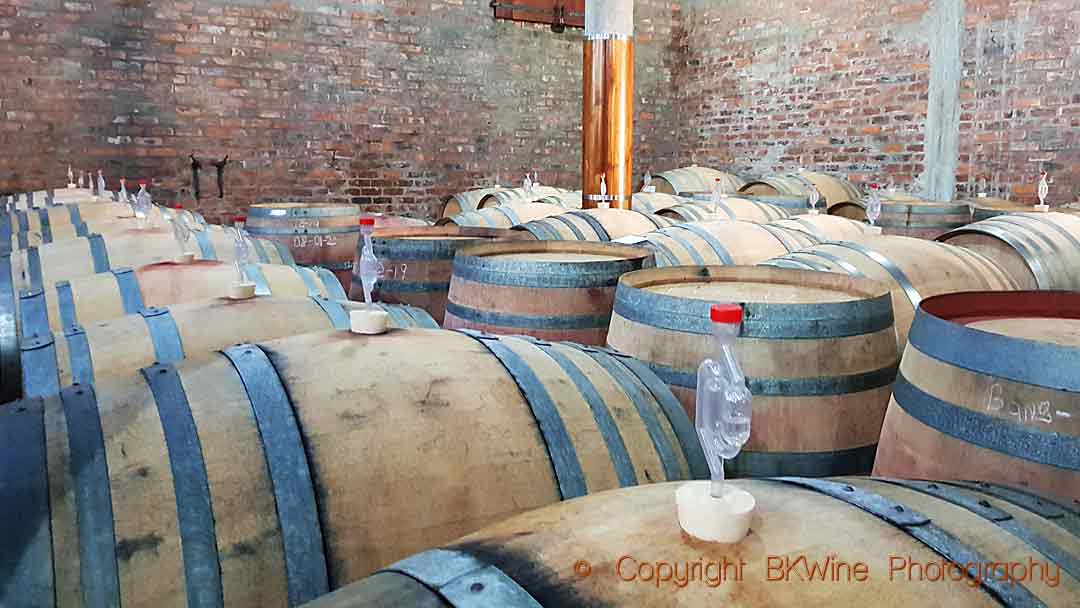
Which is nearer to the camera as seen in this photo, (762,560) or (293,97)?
(762,560)

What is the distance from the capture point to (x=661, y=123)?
11852 mm

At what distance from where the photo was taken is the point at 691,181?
9.65 metres

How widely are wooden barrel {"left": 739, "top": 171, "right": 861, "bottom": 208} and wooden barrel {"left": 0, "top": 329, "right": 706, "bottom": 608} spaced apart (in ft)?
24.2

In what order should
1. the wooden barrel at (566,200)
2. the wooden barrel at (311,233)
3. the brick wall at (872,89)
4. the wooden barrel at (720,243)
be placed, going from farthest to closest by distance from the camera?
the brick wall at (872,89) → the wooden barrel at (566,200) → the wooden barrel at (311,233) → the wooden barrel at (720,243)

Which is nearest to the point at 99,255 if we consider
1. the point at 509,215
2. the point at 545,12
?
the point at 509,215

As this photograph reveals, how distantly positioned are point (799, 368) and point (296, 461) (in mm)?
1340

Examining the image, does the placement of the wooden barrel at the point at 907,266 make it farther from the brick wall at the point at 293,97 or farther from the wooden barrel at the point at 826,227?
the brick wall at the point at 293,97

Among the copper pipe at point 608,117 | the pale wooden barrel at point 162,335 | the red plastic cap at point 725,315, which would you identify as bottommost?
the pale wooden barrel at point 162,335

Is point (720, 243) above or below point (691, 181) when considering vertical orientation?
below

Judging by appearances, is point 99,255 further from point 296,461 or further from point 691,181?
point 691,181

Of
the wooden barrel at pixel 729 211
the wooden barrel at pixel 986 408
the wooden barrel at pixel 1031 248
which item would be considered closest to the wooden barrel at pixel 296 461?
the wooden barrel at pixel 986 408

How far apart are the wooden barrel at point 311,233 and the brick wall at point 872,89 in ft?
21.3

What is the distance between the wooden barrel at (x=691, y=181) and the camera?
376 inches

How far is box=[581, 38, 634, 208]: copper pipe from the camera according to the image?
6434 mm
